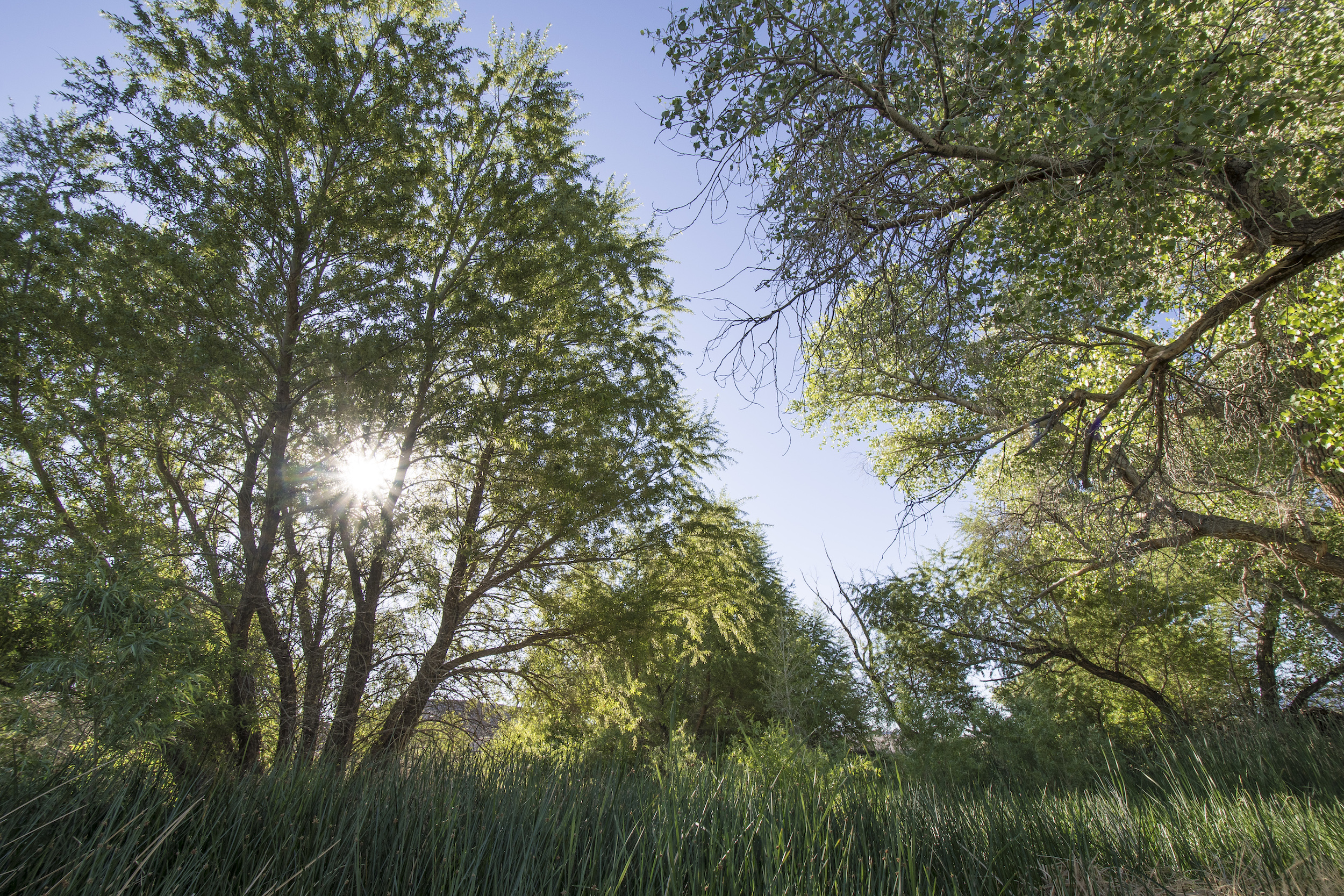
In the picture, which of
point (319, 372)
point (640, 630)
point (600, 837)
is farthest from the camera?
point (640, 630)

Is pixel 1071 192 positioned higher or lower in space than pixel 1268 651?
higher

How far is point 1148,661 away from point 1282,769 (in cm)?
1406

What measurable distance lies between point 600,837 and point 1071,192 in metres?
5.46

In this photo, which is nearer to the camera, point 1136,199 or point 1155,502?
point 1136,199

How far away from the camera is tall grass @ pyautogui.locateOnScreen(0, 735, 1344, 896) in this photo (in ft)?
8.70

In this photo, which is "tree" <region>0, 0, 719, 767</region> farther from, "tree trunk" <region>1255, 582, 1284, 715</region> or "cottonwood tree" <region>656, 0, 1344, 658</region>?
"tree trunk" <region>1255, 582, 1284, 715</region>

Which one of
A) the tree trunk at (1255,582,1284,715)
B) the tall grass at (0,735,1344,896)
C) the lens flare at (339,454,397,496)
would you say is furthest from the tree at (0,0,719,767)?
the tree trunk at (1255,582,1284,715)

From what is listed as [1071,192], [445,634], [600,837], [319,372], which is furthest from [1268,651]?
[319,372]

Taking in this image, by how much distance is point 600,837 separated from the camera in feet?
10.2

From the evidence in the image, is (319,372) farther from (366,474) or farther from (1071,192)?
(1071,192)

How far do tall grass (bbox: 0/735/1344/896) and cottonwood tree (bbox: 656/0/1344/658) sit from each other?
3.14 m

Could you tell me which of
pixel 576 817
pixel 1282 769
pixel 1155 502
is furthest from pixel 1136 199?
pixel 1282 769

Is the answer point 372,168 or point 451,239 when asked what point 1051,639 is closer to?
point 451,239

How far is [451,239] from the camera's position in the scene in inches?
436
